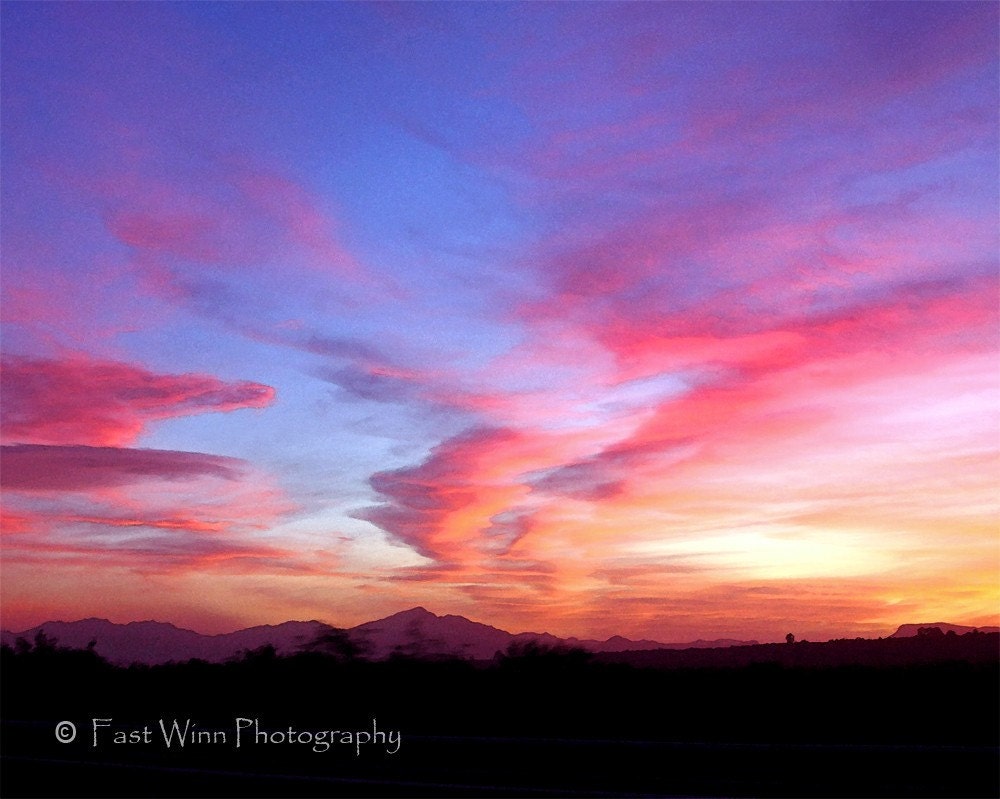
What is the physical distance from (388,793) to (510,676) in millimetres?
11832

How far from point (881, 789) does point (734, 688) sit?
936 centimetres

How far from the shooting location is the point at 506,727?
15633 mm

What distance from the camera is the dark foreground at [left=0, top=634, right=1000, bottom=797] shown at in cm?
855

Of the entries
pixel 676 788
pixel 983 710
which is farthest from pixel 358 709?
pixel 983 710

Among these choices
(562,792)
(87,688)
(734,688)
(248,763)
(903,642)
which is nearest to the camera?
(562,792)

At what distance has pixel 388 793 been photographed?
8.06 metres

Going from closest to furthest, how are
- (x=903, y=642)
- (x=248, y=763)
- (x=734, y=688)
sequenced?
(x=248, y=763), (x=734, y=688), (x=903, y=642)

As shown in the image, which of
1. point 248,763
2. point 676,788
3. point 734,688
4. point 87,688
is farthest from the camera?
point 87,688

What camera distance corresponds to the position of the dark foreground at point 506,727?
336 inches

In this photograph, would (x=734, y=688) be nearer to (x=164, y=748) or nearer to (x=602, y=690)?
(x=602, y=690)

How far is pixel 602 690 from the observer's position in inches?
706

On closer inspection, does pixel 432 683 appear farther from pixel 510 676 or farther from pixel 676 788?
pixel 676 788

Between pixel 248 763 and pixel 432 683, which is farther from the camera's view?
pixel 432 683

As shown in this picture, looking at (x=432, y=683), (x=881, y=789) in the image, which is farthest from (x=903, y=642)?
(x=881, y=789)
